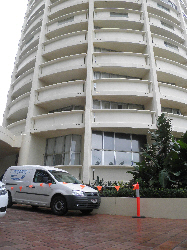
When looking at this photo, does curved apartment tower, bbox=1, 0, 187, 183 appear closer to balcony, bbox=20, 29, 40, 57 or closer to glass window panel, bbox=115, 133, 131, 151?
glass window panel, bbox=115, 133, 131, 151

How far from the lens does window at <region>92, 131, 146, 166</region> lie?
15.6 m

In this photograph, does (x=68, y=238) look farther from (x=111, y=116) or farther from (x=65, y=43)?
(x=65, y=43)

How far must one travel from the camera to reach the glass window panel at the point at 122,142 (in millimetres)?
16297

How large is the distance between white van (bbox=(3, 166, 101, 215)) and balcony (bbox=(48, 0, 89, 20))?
19531 millimetres

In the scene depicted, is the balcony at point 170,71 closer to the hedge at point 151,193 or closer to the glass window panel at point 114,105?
the glass window panel at point 114,105

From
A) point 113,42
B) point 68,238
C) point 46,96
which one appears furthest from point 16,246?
point 113,42

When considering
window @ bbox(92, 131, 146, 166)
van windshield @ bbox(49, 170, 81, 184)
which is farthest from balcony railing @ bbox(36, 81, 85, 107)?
van windshield @ bbox(49, 170, 81, 184)

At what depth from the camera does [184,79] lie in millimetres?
20219

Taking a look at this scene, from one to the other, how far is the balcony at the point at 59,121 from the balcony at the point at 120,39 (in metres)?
7.74

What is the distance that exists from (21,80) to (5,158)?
28.5 ft

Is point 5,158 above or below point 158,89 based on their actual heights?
below

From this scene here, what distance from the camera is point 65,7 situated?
894 inches

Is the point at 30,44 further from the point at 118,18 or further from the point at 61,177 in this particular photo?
the point at 61,177

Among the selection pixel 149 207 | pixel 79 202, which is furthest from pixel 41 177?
pixel 149 207
